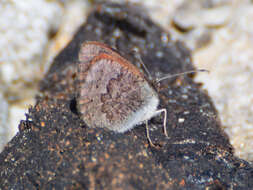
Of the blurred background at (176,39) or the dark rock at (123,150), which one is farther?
the blurred background at (176,39)

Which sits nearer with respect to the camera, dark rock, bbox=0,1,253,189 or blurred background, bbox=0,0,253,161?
dark rock, bbox=0,1,253,189

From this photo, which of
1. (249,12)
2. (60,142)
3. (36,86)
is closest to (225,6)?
(249,12)

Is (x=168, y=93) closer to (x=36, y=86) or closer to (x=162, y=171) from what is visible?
(x=162, y=171)

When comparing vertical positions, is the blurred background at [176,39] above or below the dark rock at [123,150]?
above

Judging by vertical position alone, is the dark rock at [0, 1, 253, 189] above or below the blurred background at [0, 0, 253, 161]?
below
